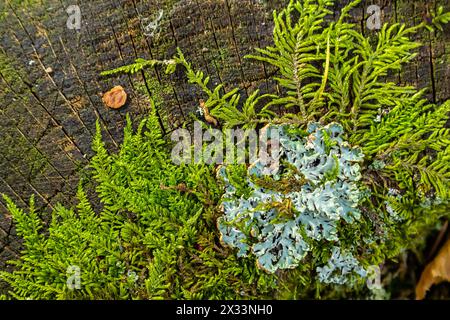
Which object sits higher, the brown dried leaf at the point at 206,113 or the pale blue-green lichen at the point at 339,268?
the brown dried leaf at the point at 206,113

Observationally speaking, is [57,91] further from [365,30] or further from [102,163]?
[365,30]

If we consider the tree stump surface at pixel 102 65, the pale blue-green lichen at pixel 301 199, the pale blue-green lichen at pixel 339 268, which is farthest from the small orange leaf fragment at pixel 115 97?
the pale blue-green lichen at pixel 339 268

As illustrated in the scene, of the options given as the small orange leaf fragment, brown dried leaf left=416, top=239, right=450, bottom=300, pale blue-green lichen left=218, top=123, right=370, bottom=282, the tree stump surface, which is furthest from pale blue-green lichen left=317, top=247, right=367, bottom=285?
the small orange leaf fragment

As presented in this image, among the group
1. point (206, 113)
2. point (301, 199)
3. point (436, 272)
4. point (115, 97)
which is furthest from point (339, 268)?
point (115, 97)

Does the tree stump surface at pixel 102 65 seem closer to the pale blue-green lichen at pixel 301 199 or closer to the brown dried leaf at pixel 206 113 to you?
the brown dried leaf at pixel 206 113

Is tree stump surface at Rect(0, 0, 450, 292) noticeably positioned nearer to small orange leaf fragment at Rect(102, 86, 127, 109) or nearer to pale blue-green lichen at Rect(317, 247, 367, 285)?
small orange leaf fragment at Rect(102, 86, 127, 109)

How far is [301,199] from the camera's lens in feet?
4.51

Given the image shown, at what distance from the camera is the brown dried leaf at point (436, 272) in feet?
5.81

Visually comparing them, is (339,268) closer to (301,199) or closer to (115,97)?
(301,199)

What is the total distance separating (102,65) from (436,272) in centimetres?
155

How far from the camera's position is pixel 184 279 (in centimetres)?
149

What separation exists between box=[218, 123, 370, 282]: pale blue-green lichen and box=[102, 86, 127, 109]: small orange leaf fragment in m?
0.49

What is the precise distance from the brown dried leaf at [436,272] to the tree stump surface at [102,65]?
2.33 ft
